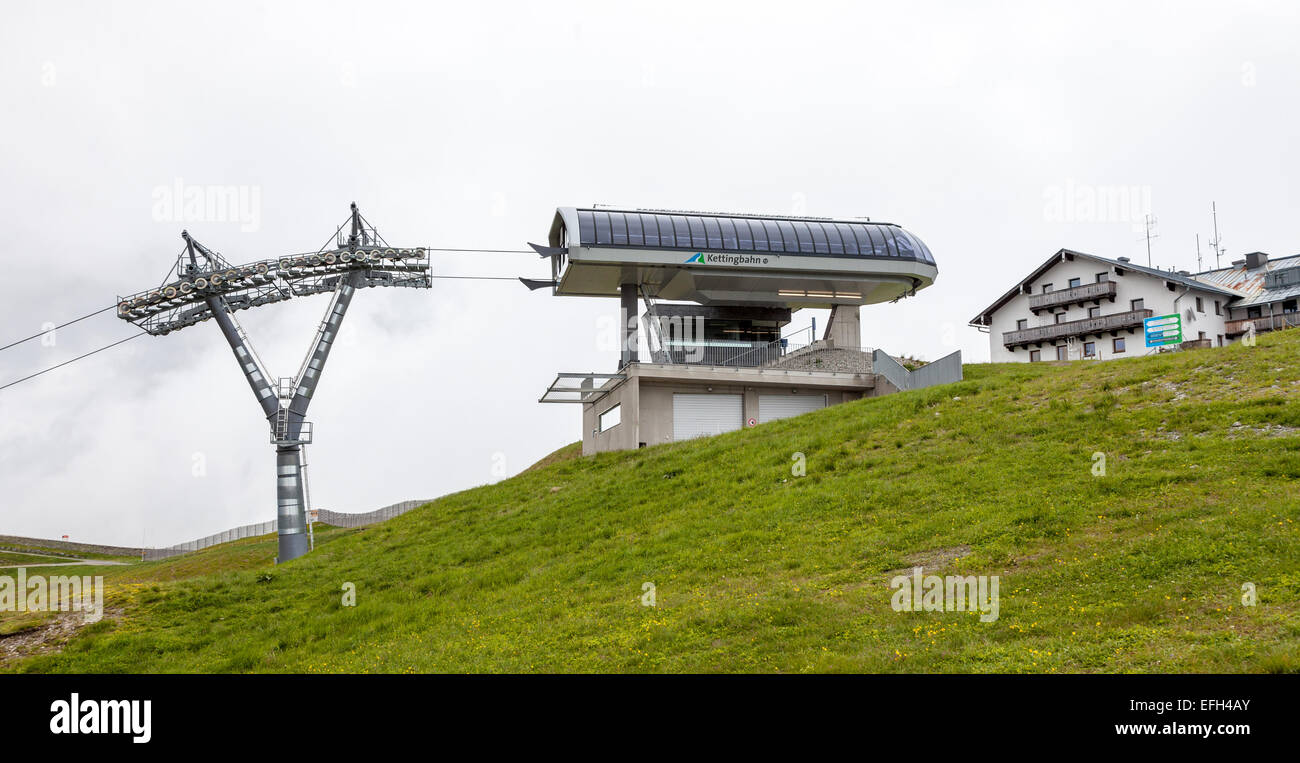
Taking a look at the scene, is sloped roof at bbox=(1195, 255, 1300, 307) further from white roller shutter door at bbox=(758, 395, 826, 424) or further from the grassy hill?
white roller shutter door at bbox=(758, 395, 826, 424)

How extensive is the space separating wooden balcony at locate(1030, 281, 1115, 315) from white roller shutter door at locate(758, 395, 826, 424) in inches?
1520

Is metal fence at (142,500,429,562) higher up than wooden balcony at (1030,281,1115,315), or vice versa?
wooden balcony at (1030,281,1115,315)

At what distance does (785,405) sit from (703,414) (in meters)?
3.99

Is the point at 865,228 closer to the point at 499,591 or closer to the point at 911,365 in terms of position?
the point at 911,365

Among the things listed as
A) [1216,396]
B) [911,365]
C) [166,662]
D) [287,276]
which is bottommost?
[166,662]

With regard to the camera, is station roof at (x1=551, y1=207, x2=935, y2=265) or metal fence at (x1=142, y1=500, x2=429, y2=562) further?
metal fence at (x1=142, y1=500, x2=429, y2=562)

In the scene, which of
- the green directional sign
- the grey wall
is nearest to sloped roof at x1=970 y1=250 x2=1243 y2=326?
the green directional sign

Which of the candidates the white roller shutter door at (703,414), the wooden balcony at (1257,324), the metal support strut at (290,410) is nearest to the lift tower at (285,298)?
the metal support strut at (290,410)

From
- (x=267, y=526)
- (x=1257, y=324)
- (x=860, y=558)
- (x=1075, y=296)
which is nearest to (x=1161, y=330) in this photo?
(x=1075, y=296)

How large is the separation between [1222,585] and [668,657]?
756cm

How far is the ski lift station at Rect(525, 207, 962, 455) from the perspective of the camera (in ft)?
125

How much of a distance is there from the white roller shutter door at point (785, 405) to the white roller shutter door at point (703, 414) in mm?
1003
